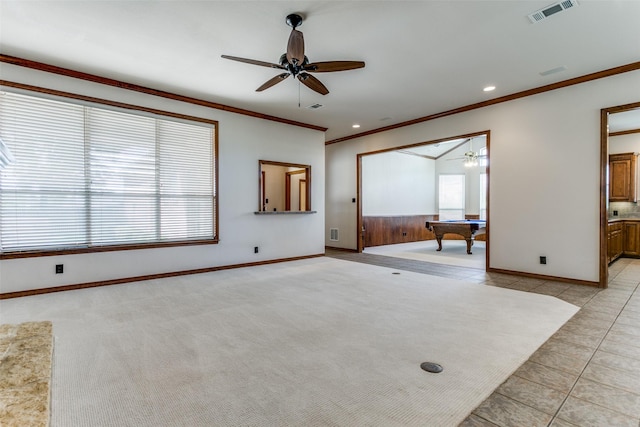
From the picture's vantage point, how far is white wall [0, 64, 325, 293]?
3.90m

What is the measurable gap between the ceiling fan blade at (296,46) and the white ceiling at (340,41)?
268 mm

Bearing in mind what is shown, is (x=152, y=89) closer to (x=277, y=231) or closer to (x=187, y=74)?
(x=187, y=74)

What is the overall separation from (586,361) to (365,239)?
636 cm

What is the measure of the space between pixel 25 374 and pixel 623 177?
33.0ft

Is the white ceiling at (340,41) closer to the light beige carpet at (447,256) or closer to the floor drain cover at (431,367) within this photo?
the floor drain cover at (431,367)

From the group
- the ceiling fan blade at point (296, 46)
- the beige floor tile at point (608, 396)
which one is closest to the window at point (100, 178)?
the ceiling fan blade at point (296, 46)

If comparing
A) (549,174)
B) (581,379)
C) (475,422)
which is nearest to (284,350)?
(475,422)

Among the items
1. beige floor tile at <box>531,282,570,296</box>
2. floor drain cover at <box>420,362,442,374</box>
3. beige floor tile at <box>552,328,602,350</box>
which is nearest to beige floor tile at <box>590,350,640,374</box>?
beige floor tile at <box>552,328,602,350</box>

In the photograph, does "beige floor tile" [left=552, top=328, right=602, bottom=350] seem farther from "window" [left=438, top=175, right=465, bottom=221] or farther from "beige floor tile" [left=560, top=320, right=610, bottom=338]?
"window" [left=438, top=175, right=465, bottom=221]

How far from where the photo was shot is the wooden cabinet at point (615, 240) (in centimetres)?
532

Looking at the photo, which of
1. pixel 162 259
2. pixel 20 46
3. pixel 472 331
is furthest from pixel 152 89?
pixel 472 331

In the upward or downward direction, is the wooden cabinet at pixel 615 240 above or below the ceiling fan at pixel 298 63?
below

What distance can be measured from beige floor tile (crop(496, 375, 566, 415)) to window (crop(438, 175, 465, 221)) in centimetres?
969

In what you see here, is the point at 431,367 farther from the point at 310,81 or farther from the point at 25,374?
the point at 310,81
